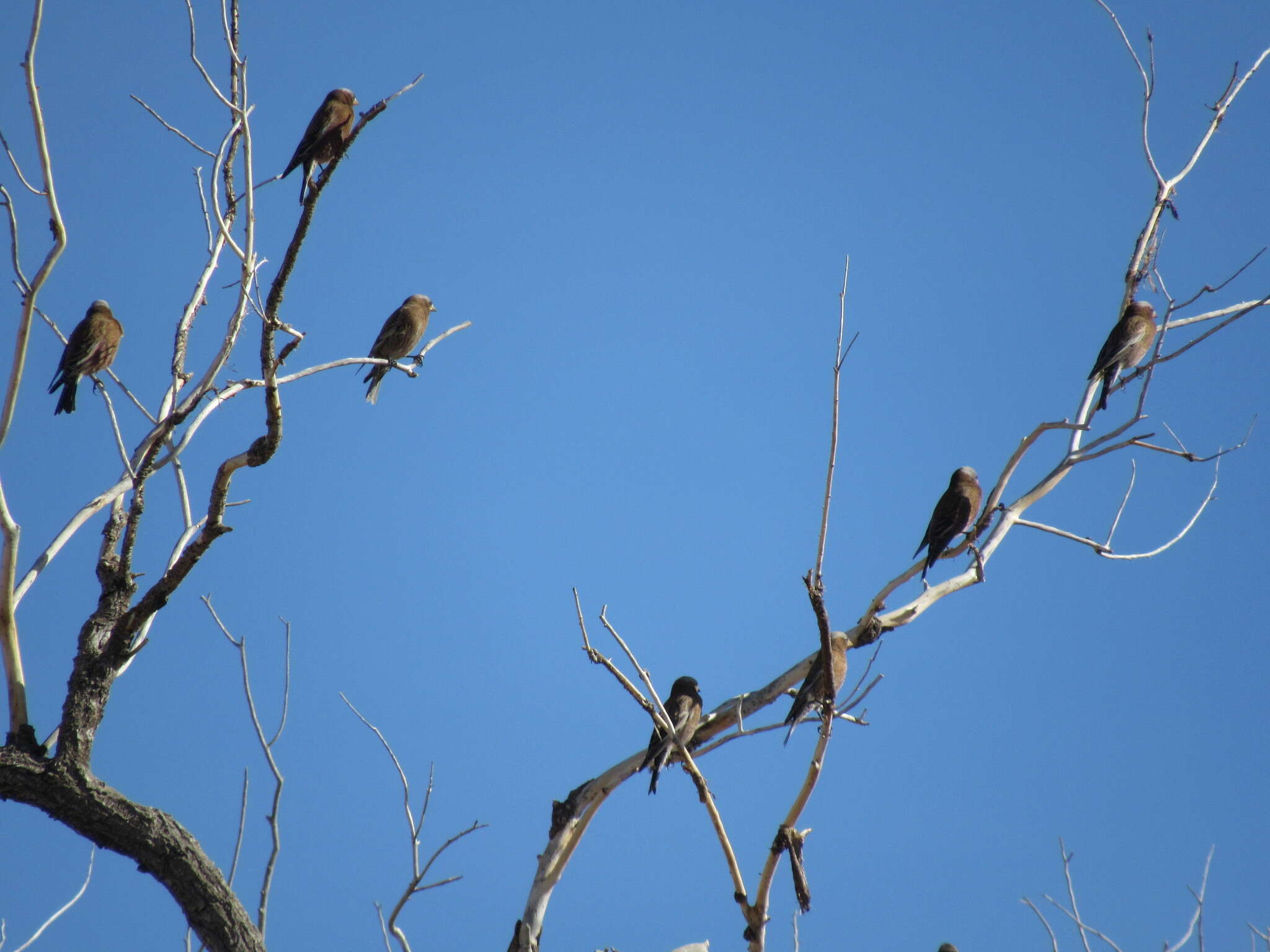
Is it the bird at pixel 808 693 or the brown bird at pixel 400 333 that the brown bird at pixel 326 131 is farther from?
the bird at pixel 808 693

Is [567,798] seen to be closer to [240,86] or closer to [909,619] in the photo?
[909,619]

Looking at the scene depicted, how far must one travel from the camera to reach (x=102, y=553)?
11.9 feet

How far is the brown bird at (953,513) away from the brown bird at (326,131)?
13.1 feet

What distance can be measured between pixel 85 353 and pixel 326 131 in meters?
1.91

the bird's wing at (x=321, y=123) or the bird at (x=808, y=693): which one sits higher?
the bird's wing at (x=321, y=123)

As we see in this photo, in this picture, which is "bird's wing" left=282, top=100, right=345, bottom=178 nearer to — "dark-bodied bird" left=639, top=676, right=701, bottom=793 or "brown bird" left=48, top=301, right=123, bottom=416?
"brown bird" left=48, top=301, right=123, bottom=416

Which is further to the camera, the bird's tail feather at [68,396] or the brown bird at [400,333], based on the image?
the brown bird at [400,333]

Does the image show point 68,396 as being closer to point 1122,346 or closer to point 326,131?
point 326,131

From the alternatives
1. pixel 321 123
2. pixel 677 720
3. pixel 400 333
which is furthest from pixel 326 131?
pixel 677 720

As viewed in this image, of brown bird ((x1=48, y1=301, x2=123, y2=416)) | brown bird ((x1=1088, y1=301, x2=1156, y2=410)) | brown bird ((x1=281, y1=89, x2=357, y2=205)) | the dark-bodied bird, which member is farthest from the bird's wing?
brown bird ((x1=1088, y1=301, x2=1156, y2=410))

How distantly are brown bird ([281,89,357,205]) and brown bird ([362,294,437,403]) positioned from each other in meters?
1.51

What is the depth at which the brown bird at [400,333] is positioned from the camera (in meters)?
7.73

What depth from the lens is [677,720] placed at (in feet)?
15.9

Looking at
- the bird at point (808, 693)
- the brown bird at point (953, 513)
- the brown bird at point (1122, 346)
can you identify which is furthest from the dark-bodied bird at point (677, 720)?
the brown bird at point (1122, 346)
